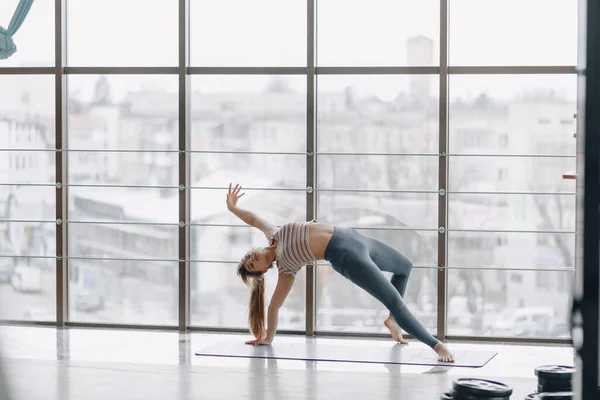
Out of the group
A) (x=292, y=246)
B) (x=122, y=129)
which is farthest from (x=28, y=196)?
(x=292, y=246)

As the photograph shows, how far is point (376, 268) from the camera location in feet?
17.3

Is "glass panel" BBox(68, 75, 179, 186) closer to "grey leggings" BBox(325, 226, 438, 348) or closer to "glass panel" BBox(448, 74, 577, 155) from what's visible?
"grey leggings" BBox(325, 226, 438, 348)

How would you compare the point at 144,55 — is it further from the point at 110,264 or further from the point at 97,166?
the point at 110,264

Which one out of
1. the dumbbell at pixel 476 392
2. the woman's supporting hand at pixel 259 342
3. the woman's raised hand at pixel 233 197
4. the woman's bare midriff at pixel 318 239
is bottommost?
the woman's supporting hand at pixel 259 342

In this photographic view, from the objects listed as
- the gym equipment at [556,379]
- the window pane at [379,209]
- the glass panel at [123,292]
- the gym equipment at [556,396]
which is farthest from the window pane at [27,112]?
the gym equipment at [556,396]

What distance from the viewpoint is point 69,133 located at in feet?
21.0

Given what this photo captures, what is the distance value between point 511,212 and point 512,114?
0.66 meters

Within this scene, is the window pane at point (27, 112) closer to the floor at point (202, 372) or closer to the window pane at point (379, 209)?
the floor at point (202, 372)

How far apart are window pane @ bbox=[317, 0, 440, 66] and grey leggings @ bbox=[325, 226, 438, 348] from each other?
4.33 ft

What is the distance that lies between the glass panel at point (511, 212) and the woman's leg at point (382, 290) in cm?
96

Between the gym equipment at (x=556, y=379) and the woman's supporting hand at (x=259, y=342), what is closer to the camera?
the gym equipment at (x=556, y=379)

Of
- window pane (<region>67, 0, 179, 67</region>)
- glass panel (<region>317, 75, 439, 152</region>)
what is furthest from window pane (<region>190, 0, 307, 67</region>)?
glass panel (<region>317, 75, 439, 152</region>)

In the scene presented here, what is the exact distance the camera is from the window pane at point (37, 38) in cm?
635

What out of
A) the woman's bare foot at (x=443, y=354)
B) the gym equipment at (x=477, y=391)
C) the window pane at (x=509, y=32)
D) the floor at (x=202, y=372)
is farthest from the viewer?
the window pane at (x=509, y=32)
